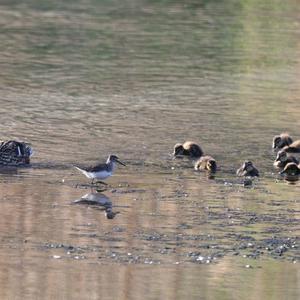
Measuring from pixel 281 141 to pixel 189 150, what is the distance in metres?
1.33

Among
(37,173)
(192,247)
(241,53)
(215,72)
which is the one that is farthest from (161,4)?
(192,247)

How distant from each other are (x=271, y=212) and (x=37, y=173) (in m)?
2.86

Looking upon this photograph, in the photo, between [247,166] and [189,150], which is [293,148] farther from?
[247,166]

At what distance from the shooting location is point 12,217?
11.9 meters

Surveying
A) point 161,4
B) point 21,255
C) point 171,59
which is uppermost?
point 161,4

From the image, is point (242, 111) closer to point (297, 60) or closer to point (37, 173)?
point (37, 173)

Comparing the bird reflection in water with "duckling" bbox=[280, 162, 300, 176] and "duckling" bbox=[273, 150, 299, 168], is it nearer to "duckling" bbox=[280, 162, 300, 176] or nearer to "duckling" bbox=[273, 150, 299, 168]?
"duckling" bbox=[280, 162, 300, 176]

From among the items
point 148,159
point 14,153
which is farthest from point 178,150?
point 14,153

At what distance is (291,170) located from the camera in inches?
574

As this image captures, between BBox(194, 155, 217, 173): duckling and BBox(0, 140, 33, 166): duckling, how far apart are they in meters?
1.82

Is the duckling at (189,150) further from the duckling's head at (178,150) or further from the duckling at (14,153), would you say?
the duckling at (14,153)

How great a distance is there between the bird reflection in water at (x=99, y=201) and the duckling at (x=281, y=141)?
139 inches

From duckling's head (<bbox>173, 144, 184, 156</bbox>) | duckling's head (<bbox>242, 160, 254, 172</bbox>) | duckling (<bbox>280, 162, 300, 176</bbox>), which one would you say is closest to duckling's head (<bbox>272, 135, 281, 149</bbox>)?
duckling's head (<bbox>173, 144, 184, 156</bbox>)

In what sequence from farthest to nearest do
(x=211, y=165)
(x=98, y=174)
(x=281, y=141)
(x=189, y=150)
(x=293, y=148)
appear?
(x=293, y=148), (x=281, y=141), (x=189, y=150), (x=211, y=165), (x=98, y=174)
